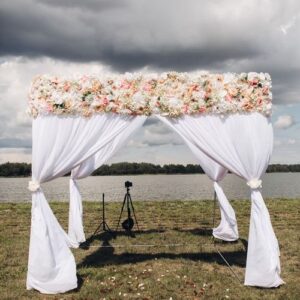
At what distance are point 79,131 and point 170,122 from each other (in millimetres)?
1541

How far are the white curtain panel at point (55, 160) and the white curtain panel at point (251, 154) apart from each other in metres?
1.26

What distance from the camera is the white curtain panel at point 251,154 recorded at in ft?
24.2

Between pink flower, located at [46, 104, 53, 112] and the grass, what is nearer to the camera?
the grass

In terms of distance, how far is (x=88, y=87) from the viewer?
7.58 meters

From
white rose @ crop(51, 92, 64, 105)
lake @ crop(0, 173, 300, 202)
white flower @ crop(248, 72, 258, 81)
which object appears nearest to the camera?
white rose @ crop(51, 92, 64, 105)

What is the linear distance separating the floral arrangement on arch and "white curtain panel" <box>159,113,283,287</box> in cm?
18

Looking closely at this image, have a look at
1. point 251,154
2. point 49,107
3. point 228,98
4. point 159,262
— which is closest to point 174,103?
point 228,98

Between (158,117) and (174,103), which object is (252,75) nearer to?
(174,103)

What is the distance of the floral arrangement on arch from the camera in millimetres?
7492

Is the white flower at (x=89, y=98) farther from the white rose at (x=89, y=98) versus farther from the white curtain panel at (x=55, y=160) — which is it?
the white curtain panel at (x=55, y=160)

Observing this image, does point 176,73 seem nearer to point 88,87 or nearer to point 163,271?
point 88,87

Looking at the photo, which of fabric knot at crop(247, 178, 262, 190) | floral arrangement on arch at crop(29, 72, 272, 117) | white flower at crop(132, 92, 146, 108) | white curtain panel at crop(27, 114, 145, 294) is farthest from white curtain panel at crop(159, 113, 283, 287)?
white curtain panel at crop(27, 114, 145, 294)

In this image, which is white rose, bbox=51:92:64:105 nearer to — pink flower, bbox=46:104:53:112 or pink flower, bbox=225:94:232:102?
pink flower, bbox=46:104:53:112

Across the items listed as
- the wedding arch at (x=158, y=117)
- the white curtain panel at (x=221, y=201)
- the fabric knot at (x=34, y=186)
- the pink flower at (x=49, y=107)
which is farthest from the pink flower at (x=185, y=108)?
the fabric knot at (x=34, y=186)
